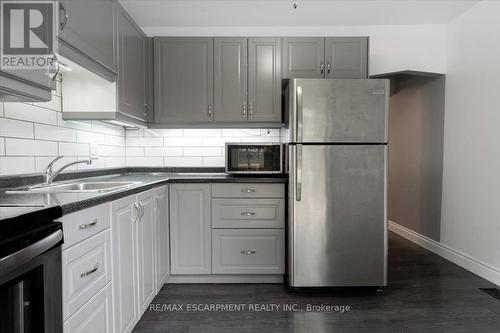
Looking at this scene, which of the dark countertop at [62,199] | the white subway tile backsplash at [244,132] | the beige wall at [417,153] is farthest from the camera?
the beige wall at [417,153]

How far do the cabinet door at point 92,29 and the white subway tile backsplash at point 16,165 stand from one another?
0.70 meters

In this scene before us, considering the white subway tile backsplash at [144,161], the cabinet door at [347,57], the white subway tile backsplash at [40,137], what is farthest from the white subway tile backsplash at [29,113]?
the cabinet door at [347,57]

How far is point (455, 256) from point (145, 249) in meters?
2.99

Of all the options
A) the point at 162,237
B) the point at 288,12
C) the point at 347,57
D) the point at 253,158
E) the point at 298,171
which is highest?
the point at 288,12

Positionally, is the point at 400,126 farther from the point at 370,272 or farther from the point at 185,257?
the point at 185,257

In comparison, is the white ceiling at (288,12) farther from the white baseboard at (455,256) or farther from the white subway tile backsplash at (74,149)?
the white baseboard at (455,256)

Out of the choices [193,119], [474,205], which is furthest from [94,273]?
[474,205]

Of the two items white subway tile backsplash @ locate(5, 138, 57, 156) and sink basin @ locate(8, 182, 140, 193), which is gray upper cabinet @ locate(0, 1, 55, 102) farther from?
sink basin @ locate(8, 182, 140, 193)

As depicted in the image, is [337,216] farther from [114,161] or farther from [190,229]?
[114,161]

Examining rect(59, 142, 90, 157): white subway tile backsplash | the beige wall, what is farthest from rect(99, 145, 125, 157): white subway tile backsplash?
the beige wall

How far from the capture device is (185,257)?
8.14 feet

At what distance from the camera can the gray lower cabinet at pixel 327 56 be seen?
8.77 feet

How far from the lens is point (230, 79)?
8.89 ft

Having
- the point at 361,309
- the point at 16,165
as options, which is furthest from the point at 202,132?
the point at 361,309
